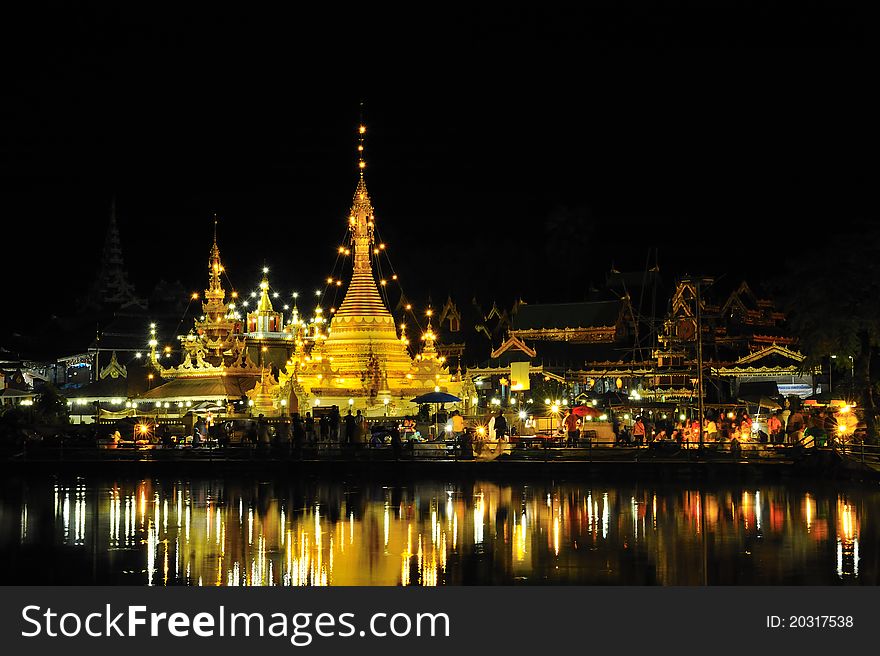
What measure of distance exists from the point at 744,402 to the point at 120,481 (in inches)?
879

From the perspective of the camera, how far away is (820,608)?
15.4 metres

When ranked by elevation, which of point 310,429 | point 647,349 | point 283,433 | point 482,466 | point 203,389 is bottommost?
point 482,466

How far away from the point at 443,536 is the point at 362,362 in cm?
3207

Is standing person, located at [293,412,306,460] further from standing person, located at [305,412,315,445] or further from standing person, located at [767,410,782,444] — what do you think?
standing person, located at [767,410,782,444]

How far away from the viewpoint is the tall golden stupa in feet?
173

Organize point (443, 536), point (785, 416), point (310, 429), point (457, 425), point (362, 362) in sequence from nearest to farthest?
point (443, 536)
point (785, 416)
point (310, 429)
point (457, 425)
point (362, 362)

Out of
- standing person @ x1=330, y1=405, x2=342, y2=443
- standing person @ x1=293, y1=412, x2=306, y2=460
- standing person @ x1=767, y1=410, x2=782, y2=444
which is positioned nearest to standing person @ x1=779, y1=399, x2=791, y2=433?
standing person @ x1=767, y1=410, x2=782, y2=444

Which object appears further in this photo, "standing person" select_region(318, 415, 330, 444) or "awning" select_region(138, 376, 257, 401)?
"awning" select_region(138, 376, 257, 401)

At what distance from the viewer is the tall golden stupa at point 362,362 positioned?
173 feet

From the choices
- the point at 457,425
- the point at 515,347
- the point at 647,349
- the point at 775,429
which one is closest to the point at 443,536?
the point at 775,429

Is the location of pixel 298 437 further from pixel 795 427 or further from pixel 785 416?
pixel 785 416

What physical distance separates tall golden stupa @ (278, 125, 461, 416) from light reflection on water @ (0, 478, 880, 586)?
1976 centimetres

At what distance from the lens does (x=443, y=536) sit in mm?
23016

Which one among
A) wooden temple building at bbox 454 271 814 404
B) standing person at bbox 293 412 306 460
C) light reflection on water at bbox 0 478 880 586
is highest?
wooden temple building at bbox 454 271 814 404
